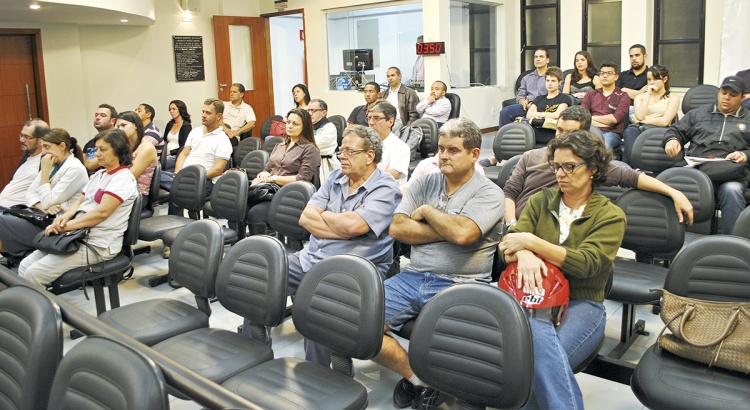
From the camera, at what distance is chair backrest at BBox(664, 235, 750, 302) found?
92.6 inches

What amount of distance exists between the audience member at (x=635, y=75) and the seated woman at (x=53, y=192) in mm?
5197

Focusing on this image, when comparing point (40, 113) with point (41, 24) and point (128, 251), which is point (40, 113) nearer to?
point (41, 24)

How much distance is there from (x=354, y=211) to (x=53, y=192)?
2360mm

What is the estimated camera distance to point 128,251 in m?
4.04

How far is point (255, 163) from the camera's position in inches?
215

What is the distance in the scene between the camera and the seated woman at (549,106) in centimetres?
619

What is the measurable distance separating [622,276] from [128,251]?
9.31 feet

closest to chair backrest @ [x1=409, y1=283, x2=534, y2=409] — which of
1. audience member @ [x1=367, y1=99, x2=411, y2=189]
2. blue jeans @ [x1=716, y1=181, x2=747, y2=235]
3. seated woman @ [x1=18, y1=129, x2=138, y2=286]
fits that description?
seated woman @ [x1=18, y1=129, x2=138, y2=286]

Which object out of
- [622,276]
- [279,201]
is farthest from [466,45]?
[622,276]

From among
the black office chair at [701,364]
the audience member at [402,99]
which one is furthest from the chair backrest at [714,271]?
the audience member at [402,99]

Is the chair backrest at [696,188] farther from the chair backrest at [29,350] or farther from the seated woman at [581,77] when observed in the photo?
the seated woman at [581,77]

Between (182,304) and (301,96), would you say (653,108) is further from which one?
(182,304)

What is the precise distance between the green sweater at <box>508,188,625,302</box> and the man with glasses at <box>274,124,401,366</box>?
2.48ft

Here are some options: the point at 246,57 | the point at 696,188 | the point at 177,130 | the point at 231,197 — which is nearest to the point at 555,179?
the point at 696,188
